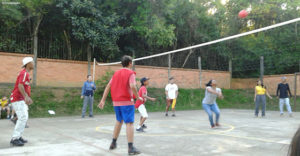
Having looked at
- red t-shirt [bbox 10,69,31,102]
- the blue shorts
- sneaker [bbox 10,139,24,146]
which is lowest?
sneaker [bbox 10,139,24,146]

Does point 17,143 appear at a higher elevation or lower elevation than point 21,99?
lower

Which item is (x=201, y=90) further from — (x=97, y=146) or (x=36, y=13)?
(x=97, y=146)

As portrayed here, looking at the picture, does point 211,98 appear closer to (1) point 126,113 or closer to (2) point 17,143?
(1) point 126,113

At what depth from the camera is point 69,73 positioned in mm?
14719

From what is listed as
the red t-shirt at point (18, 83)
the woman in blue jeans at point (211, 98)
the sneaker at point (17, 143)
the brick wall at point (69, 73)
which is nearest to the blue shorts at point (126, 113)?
the sneaker at point (17, 143)

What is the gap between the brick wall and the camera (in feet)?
42.2

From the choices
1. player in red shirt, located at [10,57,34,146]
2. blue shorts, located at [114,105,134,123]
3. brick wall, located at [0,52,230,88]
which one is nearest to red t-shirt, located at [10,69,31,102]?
player in red shirt, located at [10,57,34,146]

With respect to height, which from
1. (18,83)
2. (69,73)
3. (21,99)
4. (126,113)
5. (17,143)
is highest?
(69,73)

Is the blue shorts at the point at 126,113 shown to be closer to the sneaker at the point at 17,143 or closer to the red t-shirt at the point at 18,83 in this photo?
the sneaker at the point at 17,143

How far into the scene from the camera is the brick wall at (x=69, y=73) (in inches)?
506

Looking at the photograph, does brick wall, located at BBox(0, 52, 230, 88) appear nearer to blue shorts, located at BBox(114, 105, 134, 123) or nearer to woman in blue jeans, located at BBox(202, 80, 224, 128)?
woman in blue jeans, located at BBox(202, 80, 224, 128)

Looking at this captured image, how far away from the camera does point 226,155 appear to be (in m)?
4.44

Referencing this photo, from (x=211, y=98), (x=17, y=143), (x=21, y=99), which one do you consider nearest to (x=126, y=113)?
(x=17, y=143)

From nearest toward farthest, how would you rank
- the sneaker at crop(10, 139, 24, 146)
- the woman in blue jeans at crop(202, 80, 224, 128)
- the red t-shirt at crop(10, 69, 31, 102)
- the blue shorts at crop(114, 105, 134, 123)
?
the blue shorts at crop(114, 105, 134, 123) < the sneaker at crop(10, 139, 24, 146) < the red t-shirt at crop(10, 69, 31, 102) < the woman in blue jeans at crop(202, 80, 224, 128)
